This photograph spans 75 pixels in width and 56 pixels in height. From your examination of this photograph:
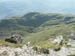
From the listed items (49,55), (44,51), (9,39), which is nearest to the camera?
(49,55)

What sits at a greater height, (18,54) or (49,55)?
(18,54)

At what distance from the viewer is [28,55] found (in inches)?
1763

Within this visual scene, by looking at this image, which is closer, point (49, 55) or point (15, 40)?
point (49, 55)

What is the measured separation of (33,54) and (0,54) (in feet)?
32.5

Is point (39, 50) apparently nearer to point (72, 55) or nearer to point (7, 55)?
point (72, 55)

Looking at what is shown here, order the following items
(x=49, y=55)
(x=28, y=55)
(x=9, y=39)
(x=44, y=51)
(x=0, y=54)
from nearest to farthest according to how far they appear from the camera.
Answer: (x=0, y=54) < (x=28, y=55) < (x=49, y=55) < (x=44, y=51) < (x=9, y=39)

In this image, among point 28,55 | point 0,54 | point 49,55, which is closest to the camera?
point 0,54

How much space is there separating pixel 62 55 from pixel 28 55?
10150mm

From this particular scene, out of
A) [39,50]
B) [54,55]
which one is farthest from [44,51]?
[54,55]

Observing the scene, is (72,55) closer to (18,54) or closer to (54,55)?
(54,55)

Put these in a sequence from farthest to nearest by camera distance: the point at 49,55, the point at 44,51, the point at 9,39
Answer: the point at 9,39 < the point at 44,51 < the point at 49,55

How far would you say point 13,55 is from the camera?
138ft

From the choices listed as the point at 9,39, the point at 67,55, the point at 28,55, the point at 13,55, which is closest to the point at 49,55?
the point at 67,55

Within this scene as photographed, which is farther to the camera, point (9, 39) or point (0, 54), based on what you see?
point (9, 39)
